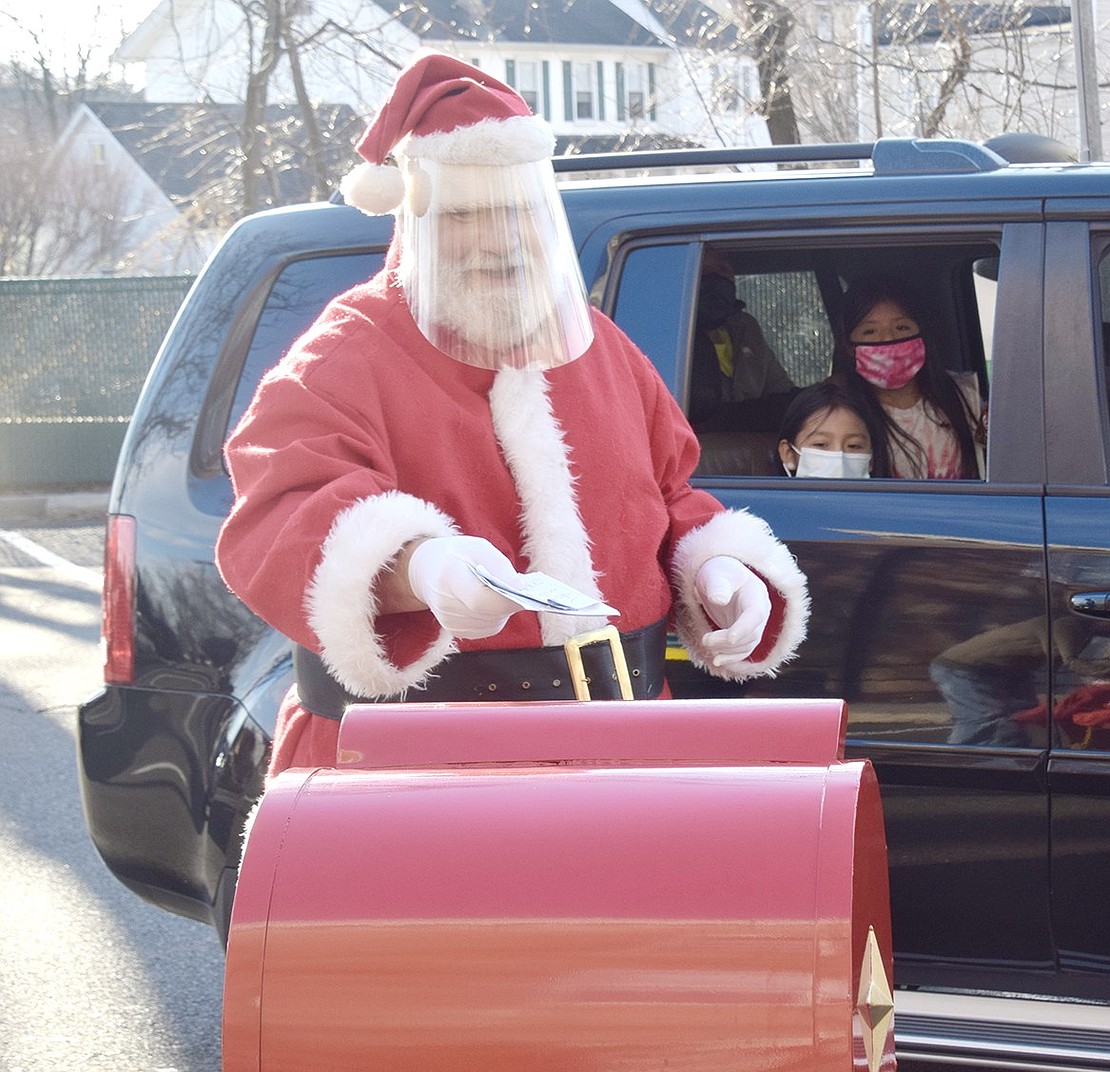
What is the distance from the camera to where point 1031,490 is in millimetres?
2752

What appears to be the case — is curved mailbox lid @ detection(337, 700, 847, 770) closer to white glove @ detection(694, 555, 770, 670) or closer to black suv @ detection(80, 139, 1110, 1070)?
white glove @ detection(694, 555, 770, 670)

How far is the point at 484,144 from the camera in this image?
2.05 m

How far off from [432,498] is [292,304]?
1219 millimetres

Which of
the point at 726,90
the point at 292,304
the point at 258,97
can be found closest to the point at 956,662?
the point at 292,304

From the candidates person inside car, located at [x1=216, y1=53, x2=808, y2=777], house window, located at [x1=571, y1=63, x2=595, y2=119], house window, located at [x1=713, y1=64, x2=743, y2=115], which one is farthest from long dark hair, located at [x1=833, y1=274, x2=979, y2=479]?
house window, located at [x1=571, y1=63, x2=595, y2=119]

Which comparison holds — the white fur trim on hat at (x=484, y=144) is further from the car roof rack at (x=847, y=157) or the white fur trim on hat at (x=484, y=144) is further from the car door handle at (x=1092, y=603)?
the car door handle at (x=1092, y=603)

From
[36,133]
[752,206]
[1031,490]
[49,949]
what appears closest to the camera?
[1031,490]

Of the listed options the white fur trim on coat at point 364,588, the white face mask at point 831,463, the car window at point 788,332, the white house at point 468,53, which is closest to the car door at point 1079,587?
the car window at point 788,332

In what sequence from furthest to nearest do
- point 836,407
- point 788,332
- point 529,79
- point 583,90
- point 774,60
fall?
point 529,79 < point 583,90 < point 774,60 < point 788,332 < point 836,407

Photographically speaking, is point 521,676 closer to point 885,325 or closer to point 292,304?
point 292,304

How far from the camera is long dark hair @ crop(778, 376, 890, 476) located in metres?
3.38

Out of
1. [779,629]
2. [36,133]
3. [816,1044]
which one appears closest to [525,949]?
[816,1044]

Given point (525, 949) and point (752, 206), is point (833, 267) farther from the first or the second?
point (525, 949)

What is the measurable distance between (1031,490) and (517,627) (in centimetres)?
116
